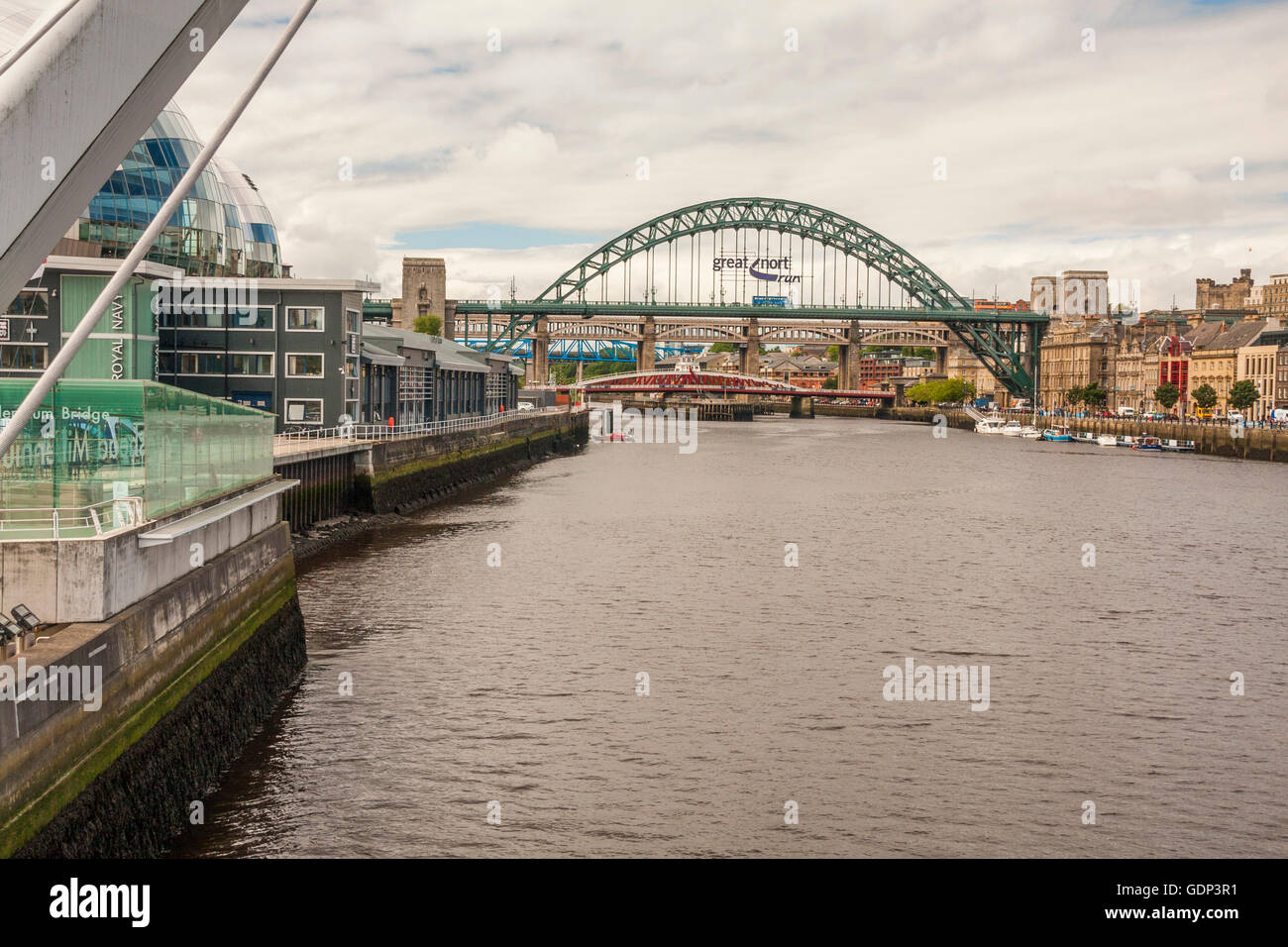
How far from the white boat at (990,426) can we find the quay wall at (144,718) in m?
125

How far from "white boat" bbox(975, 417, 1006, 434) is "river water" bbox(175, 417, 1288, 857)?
9438cm

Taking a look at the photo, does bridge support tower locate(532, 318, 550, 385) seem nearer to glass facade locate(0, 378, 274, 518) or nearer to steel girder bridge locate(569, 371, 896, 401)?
steel girder bridge locate(569, 371, 896, 401)

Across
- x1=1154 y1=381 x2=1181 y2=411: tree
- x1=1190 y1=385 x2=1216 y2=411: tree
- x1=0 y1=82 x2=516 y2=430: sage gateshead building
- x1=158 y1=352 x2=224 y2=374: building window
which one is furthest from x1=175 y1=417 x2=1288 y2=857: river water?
x1=1154 y1=381 x2=1181 y2=411: tree

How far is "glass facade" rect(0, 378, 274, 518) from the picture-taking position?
12828mm

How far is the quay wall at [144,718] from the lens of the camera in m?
9.68

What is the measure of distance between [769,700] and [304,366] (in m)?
33.8

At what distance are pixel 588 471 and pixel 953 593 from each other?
147ft

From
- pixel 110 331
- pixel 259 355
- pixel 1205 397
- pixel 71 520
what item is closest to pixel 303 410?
pixel 259 355

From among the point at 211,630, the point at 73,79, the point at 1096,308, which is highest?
the point at 1096,308

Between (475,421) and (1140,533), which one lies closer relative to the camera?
(1140,533)
